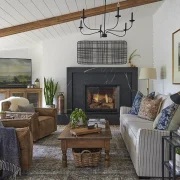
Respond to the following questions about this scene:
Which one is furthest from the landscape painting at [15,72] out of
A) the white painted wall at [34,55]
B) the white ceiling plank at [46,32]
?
the white ceiling plank at [46,32]

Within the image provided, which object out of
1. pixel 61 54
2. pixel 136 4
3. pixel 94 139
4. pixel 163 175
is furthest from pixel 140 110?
pixel 61 54

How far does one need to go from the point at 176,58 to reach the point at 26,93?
4.26m

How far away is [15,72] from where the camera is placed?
7051mm

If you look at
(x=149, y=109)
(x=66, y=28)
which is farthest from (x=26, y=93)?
(x=149, y=109)

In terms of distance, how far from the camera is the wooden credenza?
6758mm

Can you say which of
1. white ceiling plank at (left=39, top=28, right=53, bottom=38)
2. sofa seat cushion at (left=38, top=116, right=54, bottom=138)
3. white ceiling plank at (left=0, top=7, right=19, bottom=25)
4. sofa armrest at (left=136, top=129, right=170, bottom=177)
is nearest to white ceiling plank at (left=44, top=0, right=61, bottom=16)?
white ceiling plank at (left=0, top=7, right=19, bottom=25)

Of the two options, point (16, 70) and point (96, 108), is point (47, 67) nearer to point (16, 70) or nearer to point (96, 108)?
point (16, 70)

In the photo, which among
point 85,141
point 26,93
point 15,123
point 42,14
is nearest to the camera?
point 85,141

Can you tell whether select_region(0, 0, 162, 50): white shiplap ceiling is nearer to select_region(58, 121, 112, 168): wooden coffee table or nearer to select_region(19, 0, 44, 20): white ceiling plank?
select_region(19, 0, 44, 20): white ceiling plank

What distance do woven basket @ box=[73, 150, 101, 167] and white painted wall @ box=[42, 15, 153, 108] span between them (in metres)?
3.61

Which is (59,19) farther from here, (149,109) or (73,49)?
(149,109)

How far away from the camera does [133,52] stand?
642 cm

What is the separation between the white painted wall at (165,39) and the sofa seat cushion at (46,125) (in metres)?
2.55

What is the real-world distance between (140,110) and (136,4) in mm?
2264
